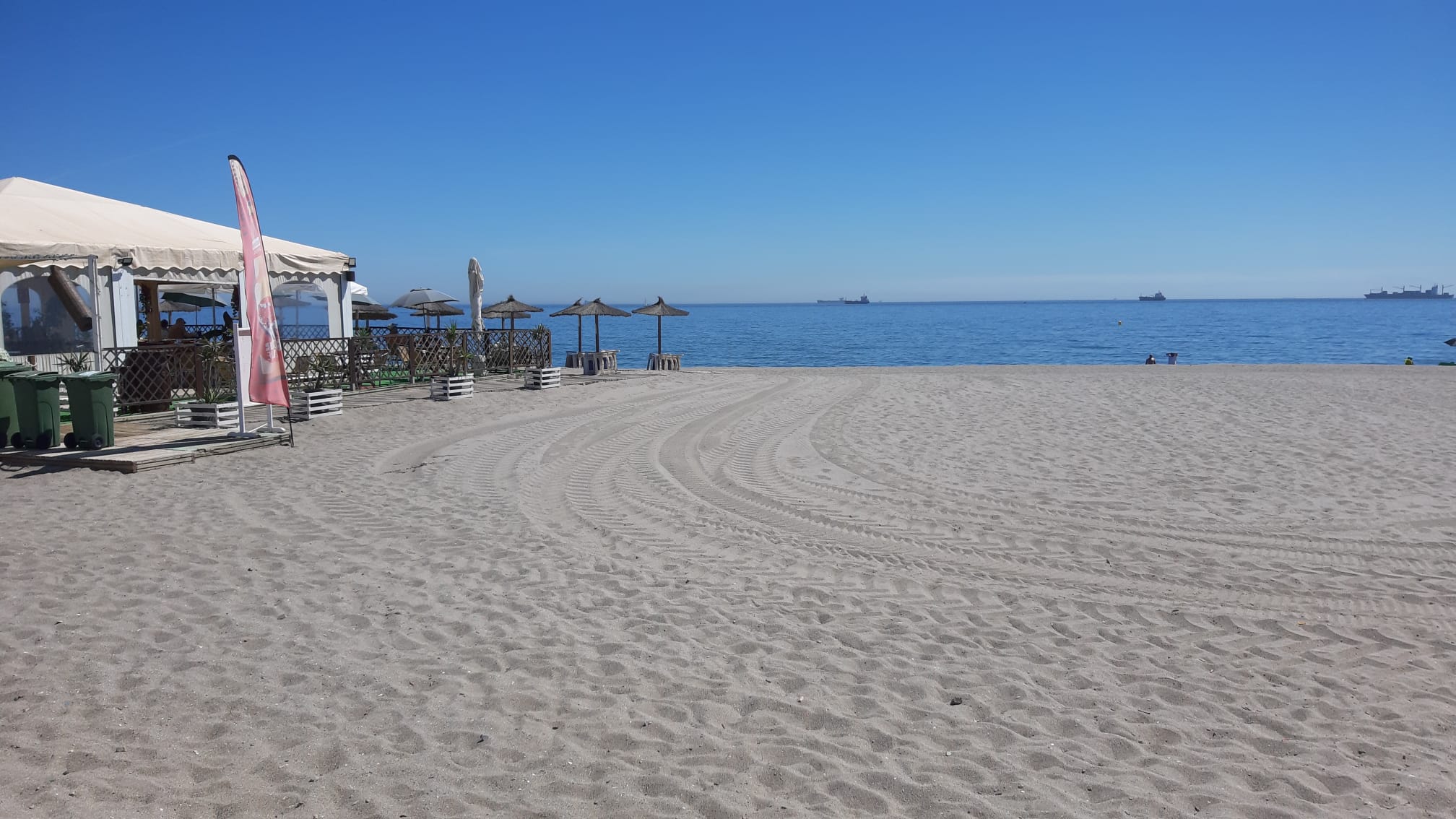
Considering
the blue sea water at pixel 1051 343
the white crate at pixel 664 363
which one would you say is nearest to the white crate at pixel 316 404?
the white crate at pixel 664 363

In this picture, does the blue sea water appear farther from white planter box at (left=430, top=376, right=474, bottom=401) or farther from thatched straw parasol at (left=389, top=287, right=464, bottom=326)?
white planter box at (left=430, top=376, right=474, bottom=401)

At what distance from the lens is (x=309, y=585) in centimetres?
571

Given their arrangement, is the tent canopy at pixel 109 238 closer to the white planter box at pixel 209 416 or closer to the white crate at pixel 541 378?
the white planter box at pixel 209 416

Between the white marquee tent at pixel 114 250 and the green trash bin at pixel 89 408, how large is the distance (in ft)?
7.73

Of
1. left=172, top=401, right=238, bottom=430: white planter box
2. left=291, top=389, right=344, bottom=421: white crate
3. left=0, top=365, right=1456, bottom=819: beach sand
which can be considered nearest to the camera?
left=0, top=365, right=1456, bottom=819: beach sand

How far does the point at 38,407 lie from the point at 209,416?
7.96 ft

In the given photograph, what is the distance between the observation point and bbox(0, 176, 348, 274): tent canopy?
36.3ft

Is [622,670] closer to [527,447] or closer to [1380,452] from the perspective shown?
[527,447]

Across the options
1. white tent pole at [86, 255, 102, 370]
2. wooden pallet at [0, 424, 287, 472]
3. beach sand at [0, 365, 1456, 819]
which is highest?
white tent pole at [86, 255, 102, 370]

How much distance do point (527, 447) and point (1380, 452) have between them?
10606 mm

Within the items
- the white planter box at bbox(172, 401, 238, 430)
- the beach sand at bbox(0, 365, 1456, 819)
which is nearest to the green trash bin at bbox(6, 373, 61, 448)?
the beach sand at bbox(0, 365, 1456, 819)

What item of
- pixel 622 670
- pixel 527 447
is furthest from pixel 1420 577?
pixel 527 447

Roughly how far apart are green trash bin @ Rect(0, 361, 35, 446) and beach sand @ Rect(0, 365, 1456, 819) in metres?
1.87

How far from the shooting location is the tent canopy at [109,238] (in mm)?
11070
